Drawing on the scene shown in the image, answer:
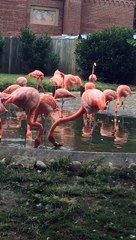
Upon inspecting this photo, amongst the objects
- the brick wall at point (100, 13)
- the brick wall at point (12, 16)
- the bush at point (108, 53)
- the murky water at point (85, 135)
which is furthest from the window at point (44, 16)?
the murky water at point (85, 135)

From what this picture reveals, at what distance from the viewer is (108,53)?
24.5 meters

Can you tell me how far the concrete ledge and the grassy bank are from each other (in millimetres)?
150

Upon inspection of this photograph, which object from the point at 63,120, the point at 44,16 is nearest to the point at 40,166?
the point at 63,120

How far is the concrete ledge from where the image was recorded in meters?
6.32

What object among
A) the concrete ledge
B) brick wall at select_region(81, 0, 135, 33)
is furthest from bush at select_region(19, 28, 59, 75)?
the concrete ledge

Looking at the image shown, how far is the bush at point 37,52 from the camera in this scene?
26.5m

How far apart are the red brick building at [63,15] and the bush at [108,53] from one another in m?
6.35

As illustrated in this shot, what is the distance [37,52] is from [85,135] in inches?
721

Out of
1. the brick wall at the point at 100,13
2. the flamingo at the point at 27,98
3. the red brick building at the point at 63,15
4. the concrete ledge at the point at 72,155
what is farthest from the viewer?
the brick wall at the point at 100,13

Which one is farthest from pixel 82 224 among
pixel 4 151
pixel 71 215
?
pixel 4 151

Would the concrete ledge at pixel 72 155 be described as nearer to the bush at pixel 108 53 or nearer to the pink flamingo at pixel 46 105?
the pink flamingo at pixel 46 105

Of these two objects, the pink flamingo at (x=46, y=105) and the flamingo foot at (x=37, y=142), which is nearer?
the flamingo foot at (x=37, y=142)

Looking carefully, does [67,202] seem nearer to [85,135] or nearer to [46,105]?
[46,105]

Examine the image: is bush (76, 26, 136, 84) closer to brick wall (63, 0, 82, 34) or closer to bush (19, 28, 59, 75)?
bush (19, 28, 59, 75)
